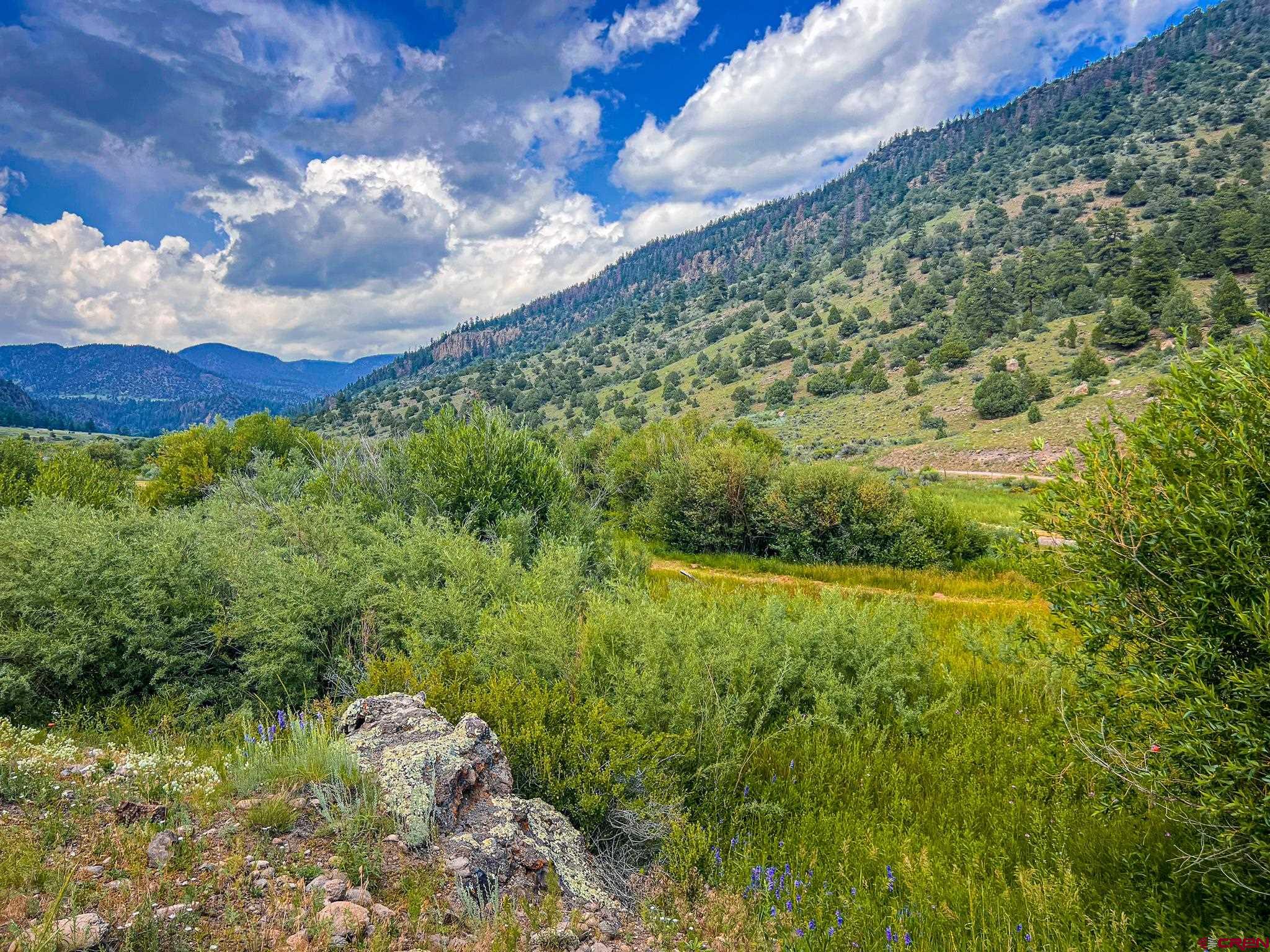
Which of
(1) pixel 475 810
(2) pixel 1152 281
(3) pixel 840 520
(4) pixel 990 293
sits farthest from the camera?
(4) pixel 990 293

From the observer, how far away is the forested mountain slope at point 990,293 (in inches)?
1679

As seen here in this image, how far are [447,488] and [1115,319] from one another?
52366 millimetres

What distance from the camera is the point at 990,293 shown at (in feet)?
196

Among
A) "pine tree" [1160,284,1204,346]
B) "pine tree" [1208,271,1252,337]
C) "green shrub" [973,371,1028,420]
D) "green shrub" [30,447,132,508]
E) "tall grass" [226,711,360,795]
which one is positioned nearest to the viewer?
"tall grass" [226,711,360,795]

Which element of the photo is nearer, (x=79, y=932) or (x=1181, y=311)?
(x=79, y=932)

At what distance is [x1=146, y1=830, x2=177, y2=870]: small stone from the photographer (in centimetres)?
283

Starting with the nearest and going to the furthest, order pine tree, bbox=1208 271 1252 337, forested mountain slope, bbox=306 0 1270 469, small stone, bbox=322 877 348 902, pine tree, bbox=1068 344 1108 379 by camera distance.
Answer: small stone, bbox=322 877 348 902, pine tree, bbox=1208 271 1252 337, pine tree, bbox=1068 344 1108 379, forested mountain slope, bbox=306 0 1270 469

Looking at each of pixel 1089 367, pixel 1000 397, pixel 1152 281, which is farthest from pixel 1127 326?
pixel 1000 397

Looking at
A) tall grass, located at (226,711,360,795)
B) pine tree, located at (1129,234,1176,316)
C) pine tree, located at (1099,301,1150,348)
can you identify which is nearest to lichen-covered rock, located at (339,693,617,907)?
tall grass, located at (226,711,360,795)

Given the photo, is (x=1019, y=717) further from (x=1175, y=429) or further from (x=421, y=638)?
(x=421, y=638)

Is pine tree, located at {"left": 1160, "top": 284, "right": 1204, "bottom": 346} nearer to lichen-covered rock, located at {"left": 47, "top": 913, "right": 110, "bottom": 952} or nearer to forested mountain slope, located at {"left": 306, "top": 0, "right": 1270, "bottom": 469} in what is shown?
forested mountain slope, located at {"left": 306, "top": 0, "right": 1270, "bottom": 469}

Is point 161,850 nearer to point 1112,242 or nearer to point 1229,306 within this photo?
point 1229,306

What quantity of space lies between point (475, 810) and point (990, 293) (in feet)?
235

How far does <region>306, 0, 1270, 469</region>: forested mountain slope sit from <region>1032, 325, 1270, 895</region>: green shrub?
20.7m
